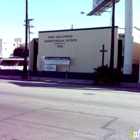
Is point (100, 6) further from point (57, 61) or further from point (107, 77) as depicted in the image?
point (107, 77)

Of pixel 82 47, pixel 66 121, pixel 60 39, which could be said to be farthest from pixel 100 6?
pixel 66 121

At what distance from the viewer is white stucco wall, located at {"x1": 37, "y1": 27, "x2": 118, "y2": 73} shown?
29.7 metres

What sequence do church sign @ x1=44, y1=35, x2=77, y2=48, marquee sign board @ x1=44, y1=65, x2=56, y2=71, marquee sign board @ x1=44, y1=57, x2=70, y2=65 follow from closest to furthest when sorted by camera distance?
marquee sign board @ x1=44, y1=57, x2=70, y2=65, church sign @ x1=44, y1=35, x2=77, y2=48, marquee sign board @ x1=44, y1=65, x2=56, y2=71

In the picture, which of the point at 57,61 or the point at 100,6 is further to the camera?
the point at 100,6

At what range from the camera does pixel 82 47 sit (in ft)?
102

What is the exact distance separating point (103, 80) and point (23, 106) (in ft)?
41.9

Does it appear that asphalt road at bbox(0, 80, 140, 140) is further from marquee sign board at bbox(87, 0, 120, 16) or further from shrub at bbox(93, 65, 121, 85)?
marquee sign board at bbox(87, 0, 120, 16)

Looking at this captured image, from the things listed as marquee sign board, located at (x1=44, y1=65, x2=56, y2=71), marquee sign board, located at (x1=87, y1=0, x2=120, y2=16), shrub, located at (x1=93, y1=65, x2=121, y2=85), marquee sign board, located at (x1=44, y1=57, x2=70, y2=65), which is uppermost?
marquee sign board, located at (x1=87, y1=0, x2=120, y2=16)

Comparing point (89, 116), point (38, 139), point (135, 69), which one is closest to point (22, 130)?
point (38, 139)

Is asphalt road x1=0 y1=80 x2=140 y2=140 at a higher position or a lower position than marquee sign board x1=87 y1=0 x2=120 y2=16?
lower

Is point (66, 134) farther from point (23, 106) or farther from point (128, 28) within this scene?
point (128, 28)

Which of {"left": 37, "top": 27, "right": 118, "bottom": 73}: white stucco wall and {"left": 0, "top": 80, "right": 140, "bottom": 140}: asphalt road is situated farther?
{"left": 37, "top": 27, "right": 118, "bottom": 73}: white stucco wall

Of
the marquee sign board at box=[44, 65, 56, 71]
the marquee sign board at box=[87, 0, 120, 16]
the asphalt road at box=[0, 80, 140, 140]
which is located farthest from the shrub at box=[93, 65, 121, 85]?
the marquee sign board at box=[87, 0, 120, 16]

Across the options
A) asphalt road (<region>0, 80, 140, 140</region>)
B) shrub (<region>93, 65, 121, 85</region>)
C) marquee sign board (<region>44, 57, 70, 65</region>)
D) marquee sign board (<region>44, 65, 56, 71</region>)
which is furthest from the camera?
marquee sign board (<region>44, 65, 56, 71</region>)
